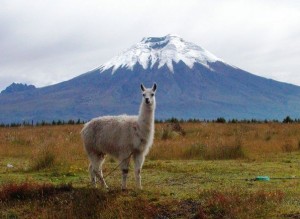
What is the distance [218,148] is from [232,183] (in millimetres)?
8332

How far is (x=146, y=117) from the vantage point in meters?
16.3

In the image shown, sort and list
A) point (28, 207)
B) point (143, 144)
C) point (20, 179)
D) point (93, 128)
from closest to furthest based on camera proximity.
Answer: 1. point (28, 207)
2. point (143, 144)
3. point (93, 128)
4. point (20, 179)

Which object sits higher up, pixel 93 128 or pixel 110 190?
pixel 93 128

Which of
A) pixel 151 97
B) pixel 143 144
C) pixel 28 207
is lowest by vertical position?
pixel 28 207

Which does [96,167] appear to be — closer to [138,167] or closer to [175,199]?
[138,167]

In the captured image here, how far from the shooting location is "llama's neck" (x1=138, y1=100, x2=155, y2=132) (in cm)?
1621

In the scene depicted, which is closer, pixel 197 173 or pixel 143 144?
pixel 143 144

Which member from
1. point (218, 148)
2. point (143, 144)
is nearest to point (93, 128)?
point (143, 144)

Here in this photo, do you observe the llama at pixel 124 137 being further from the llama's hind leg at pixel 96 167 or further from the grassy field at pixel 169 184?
the grassy field at pixel 169 184

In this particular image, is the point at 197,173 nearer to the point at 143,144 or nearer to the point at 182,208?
the point at 143,144

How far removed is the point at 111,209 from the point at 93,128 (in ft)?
12.4

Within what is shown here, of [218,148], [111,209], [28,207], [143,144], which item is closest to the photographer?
[111,209]

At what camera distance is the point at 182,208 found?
14.1m

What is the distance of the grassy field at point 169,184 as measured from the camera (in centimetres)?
1386
